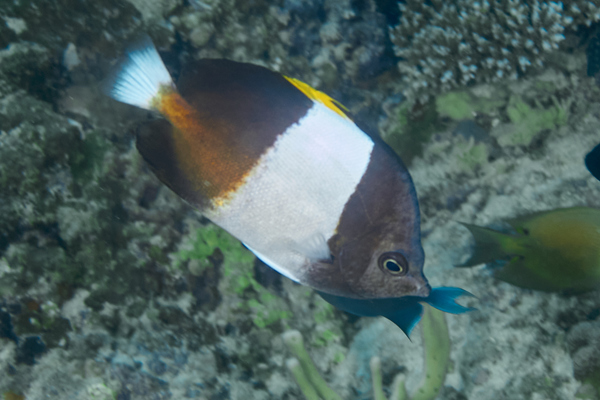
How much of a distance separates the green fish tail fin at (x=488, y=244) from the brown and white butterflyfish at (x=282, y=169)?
38.5 inches

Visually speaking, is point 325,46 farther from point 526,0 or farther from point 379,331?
point 379,331

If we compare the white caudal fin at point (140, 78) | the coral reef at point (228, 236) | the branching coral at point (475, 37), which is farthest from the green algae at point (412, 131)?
the white caudal fin at point (140, 78)

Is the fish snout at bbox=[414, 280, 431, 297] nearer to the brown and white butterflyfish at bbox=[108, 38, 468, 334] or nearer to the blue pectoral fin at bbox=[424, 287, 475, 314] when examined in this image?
the brown and white butterflyfish at bbox=[108, 38, 468, 334]

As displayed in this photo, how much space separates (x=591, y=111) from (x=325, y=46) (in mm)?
2204

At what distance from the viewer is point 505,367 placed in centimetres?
203

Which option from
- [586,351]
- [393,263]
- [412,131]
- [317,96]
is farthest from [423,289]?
[412,131]

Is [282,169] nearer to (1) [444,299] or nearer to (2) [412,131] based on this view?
(1) [444,299]

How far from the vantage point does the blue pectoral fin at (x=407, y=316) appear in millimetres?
1475

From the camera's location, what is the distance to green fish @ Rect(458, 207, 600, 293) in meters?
1.93

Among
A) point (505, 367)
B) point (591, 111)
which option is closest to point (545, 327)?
point (505, 367)

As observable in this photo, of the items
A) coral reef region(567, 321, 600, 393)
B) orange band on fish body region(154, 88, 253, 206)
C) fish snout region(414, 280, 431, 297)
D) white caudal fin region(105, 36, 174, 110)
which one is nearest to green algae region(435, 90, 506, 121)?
coral reef region(567, 321, 600, 393)

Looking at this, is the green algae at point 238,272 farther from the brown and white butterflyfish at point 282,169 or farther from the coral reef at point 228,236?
the brown and white butterflyfish at point 282,169

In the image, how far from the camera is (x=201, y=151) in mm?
1160

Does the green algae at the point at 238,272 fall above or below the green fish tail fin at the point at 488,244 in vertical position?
below
